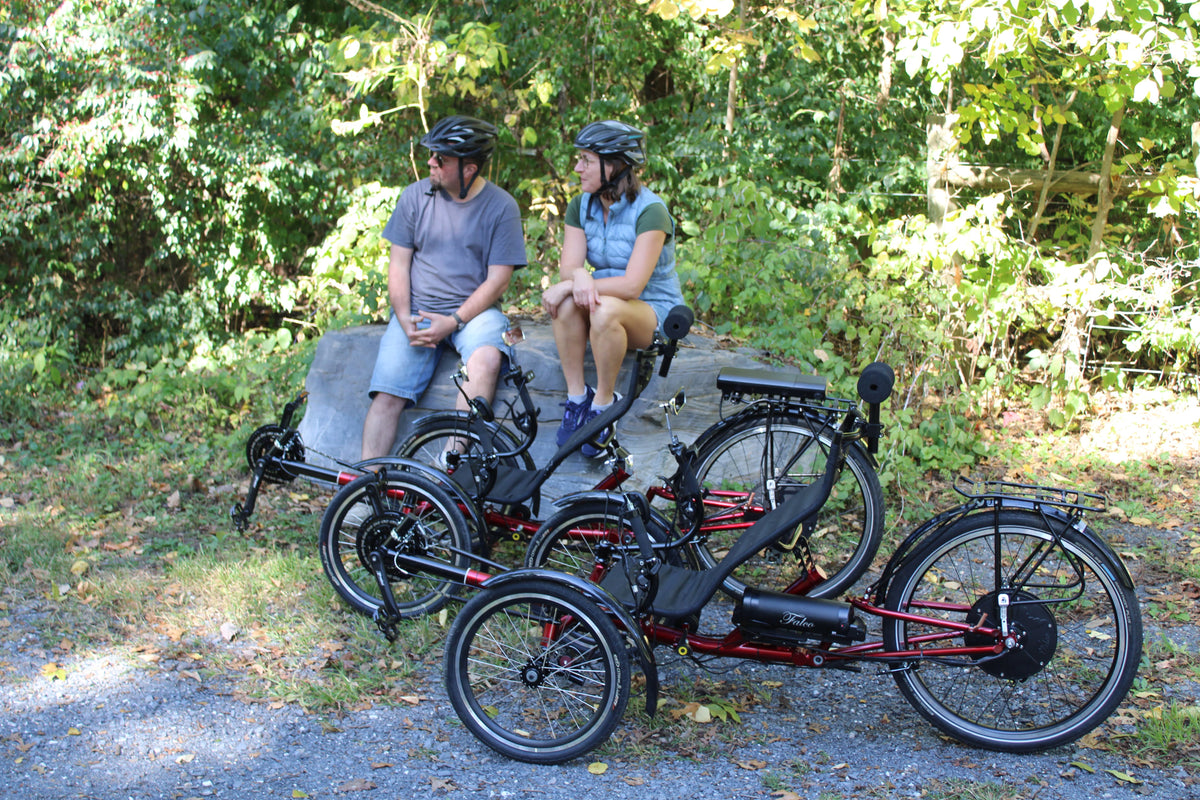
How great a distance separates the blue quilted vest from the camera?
4531mm

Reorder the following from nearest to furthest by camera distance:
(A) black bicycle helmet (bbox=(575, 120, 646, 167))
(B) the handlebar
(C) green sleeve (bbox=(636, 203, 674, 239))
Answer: (B) the handlebar
(A) black bicycle helmet (bbox=(575, 120, 646, 167))
(C) green sleeve (bbox=(636, 203, 674, 239))

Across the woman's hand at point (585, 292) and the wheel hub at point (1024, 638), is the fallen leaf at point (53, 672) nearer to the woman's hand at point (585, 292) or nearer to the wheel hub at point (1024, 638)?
the woman's hand at point (585, 292)

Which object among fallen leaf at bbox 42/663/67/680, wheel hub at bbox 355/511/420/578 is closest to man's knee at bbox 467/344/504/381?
wheel hub at bbox 355/511/420/578

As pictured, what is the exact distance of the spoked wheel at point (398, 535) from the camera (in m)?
3.63

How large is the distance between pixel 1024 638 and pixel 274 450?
2962mm

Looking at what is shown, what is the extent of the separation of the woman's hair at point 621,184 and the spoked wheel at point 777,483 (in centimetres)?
A: 116

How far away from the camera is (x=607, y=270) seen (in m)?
4.62

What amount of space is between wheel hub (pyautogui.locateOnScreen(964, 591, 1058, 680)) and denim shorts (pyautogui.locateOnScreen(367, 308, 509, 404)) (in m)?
2.37

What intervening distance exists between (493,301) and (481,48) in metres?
3.03

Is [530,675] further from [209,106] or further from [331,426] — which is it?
[209,106]

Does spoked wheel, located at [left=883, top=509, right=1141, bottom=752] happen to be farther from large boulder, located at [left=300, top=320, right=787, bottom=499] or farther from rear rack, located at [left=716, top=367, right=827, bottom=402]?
large boulder, located at [left=300, top=320, right=787, bottom=499]

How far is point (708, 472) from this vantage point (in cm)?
418

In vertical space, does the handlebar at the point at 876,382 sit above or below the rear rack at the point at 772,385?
above

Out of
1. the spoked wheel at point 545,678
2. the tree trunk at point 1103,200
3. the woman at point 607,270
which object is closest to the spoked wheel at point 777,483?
the woman at point 607,270
